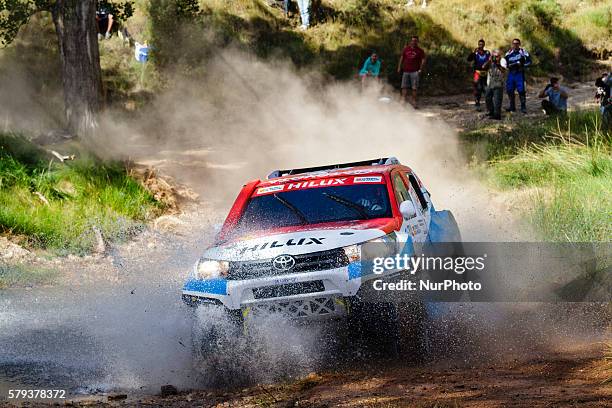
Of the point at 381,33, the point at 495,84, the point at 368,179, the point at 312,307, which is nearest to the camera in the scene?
the point at 312,307

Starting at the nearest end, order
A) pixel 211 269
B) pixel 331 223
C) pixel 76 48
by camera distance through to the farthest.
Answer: pixel 211 269, pixel 331 223, pixel 76 48

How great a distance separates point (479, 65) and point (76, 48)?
11547 millimetres

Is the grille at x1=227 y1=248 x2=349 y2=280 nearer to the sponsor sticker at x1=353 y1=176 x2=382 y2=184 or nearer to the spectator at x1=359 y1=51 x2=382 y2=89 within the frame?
the sponsor sticker at x1=353 y1=176 x2=382 y2=184

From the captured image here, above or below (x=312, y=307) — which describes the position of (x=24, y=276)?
below

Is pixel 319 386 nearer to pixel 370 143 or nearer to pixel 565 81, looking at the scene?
pixel 370 143

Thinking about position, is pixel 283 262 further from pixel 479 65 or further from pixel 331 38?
pixel 331 38

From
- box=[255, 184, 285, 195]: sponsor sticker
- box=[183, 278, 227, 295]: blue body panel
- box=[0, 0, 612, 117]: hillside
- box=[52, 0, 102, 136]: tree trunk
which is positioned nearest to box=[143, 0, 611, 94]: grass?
box=[0, 0, 612, 117]: hillside

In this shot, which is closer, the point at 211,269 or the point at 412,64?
the point at 211,269

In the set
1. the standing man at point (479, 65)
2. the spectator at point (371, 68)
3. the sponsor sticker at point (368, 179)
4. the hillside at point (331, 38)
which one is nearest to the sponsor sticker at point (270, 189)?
the sponsor sticker at point (368, 179)

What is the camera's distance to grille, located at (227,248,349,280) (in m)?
7.77

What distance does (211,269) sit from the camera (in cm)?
812

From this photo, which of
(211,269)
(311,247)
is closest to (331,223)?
(311,247)

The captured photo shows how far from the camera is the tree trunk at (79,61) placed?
62.0 ft

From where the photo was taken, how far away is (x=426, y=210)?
33.3 ft
